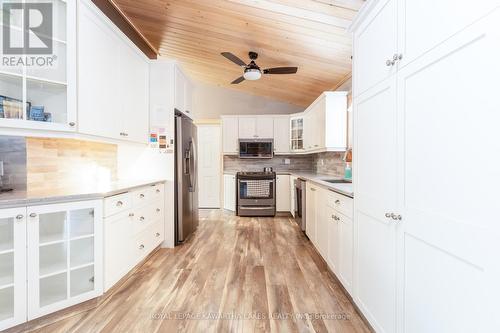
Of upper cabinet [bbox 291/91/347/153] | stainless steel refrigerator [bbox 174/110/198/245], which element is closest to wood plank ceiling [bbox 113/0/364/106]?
upper cabinet [bbox 291/91/347/153]

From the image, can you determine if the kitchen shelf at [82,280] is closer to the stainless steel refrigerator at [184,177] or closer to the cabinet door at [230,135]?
the stainless steel refrigerator at [184,177]

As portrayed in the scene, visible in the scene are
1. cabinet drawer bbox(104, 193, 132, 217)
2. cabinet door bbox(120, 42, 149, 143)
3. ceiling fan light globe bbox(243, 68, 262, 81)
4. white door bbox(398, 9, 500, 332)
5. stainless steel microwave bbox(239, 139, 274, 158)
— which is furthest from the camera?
stainless steel microwave bbox(239, 139, 274, 158)

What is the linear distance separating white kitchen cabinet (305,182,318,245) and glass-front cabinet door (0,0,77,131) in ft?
8.48

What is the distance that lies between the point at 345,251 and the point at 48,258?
7.32 ft

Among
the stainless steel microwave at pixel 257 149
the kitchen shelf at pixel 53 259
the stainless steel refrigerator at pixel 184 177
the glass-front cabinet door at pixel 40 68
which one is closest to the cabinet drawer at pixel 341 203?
the stainless steel refrigerator at pixel 184 177

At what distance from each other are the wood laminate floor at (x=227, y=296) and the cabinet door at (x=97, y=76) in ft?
4.70

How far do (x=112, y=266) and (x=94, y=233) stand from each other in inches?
14.6

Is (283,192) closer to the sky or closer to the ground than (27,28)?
closer to the ground

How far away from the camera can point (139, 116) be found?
2.72 metres

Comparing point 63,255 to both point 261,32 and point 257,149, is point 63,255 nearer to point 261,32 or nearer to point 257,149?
point 261,32

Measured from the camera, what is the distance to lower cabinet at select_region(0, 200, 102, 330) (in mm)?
1435

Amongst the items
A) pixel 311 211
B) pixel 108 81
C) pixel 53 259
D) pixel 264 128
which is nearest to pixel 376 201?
pixel 311 211

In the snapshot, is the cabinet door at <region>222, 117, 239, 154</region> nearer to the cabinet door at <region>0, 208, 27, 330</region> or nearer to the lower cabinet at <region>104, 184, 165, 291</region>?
the lower cabinet at <region>104, 184, 165, 291</region>

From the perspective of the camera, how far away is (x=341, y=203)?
2.05m
